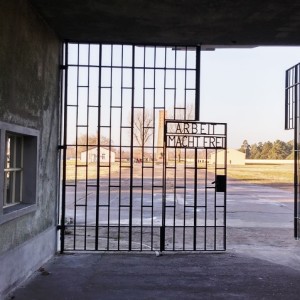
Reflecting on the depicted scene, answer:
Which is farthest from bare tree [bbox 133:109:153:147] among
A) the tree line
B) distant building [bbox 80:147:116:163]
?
the tree line

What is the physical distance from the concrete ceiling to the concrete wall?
19.5 inches

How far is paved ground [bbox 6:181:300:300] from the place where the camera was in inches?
251

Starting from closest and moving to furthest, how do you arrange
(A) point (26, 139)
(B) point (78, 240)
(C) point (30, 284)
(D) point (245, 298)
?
(D) point (245, 298)
(C) point (30, 284)
(A) point (26, 139)
(B) point (78, 240)

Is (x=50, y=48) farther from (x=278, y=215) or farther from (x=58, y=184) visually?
(x=278, y=215)

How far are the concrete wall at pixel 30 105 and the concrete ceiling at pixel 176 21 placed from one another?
1.62 feet

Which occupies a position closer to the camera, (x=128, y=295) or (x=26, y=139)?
(x=128, y=295)

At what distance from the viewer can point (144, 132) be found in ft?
30.5

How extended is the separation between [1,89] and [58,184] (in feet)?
11.6

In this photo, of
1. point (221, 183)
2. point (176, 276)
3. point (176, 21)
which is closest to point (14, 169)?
point (176, 276)

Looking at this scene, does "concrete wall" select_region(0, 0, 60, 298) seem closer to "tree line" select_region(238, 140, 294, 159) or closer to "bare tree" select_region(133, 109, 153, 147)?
"bare tree" select_region(133, 109, 153, 147)

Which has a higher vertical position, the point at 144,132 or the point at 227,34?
the point at 227,34

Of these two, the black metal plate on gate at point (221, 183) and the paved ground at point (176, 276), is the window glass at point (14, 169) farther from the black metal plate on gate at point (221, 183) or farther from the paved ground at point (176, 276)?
the black metal plate on gate at point (221, 183)

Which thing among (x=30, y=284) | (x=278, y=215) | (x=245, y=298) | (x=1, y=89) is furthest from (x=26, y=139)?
(x=278, y=215)

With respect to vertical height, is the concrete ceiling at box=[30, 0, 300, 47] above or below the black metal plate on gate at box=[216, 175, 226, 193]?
above
